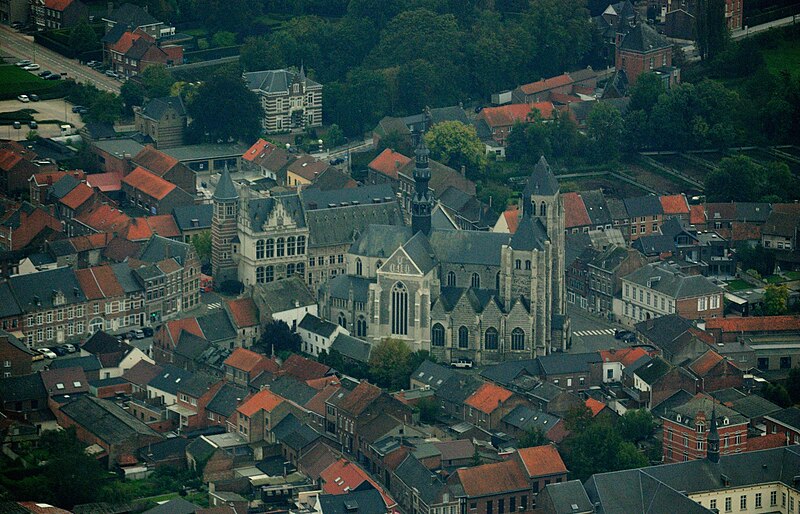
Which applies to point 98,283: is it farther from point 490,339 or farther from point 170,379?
point 490,339

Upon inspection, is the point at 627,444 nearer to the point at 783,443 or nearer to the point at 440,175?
the point at 783,443

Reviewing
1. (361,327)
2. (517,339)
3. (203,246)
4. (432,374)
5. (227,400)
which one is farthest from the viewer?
(203,246)

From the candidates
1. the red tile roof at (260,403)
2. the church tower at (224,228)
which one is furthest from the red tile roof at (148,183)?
the red tile roof at (260,403)

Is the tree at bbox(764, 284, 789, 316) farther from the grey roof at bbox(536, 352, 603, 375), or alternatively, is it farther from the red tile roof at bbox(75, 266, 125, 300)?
the red tile roof at bbox(75, 266, 125, 300)

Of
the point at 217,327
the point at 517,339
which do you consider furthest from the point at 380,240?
the point at 217,327

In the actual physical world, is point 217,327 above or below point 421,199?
below

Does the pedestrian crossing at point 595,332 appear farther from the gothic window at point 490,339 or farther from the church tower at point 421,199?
the church tower at point 421,199

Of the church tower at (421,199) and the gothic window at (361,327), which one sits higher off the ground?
the church tower at (421,199)
